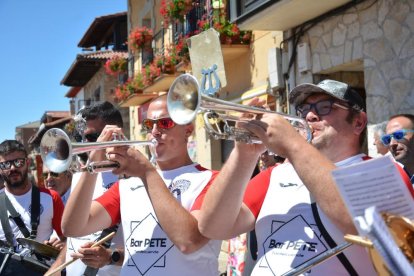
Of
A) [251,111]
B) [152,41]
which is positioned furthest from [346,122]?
[152,41]

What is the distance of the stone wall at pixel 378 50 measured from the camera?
19.4 ft

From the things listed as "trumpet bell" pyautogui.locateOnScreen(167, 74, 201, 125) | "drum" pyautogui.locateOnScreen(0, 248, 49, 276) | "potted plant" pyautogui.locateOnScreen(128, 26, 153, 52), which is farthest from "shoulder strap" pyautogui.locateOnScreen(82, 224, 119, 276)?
"potted plant" pyautogui.locateOnScreen(128, 26, 153, 52)

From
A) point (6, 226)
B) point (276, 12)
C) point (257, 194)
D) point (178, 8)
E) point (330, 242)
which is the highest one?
point (178, 8)

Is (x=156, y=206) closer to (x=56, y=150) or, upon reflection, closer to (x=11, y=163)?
(x=56, y=150)

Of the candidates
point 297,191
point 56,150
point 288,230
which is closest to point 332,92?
point 297,191

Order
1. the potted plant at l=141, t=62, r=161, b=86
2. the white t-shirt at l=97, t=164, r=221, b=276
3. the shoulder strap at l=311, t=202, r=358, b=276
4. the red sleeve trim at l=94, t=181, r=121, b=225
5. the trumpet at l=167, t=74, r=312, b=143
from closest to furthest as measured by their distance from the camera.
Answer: the shoulder strap at l=311, t=202, r=358, b=276 < the trumpet at l=167, t=74, r=312, b=143 < the white t-shirt at l=97, t=164, r=221, b=276 < the red sleeve trim at l=94, t=181, r=121, b=225 < the potted plant at l=141, t=62, r=161, b=86

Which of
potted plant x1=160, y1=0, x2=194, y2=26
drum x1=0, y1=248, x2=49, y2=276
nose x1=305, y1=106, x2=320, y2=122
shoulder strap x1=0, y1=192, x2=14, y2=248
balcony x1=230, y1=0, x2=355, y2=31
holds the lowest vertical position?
drum x1=0, y1=248, x2=49, y2=276

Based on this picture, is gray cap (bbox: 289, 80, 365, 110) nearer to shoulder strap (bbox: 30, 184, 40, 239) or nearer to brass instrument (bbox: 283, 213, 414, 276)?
brass instrument (bbox: 283, 213, 414, 276)

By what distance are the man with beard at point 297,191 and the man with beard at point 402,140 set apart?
178 centimetres

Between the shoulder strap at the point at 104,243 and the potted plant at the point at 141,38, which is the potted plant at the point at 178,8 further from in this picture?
the shoulder strap at the point at 104,243

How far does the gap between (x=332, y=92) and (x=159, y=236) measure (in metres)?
0.99

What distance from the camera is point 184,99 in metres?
2.27

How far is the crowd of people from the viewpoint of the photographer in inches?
75.0

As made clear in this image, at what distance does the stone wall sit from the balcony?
0.86 ft
